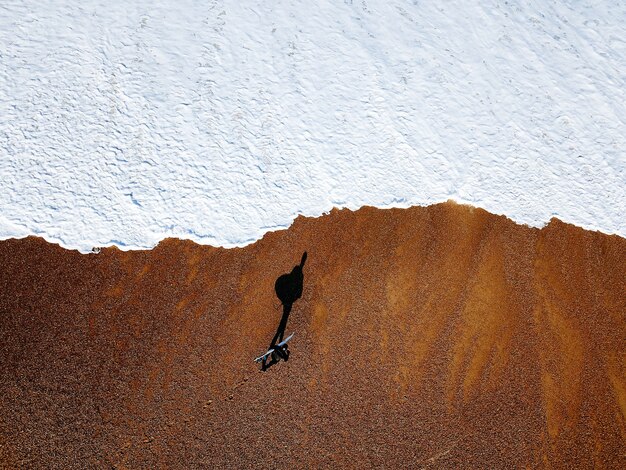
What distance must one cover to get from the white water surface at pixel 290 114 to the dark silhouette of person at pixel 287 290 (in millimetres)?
742

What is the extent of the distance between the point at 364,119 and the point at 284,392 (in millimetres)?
4202

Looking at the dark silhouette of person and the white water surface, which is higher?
the white water surface

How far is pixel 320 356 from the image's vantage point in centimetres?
590

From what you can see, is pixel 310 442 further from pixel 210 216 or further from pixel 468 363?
pixel 210 216

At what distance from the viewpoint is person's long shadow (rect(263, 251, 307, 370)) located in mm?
5957

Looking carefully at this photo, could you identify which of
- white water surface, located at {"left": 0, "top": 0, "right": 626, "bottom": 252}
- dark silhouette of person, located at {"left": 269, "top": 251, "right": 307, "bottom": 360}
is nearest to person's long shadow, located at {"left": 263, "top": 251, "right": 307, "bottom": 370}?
dark silhouette of person, located at {"left": 269, "top": 251, "right": 307, "bottom": 360}

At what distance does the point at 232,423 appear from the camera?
18.4 feet

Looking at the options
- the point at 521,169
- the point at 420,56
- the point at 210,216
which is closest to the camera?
the point at 210,216

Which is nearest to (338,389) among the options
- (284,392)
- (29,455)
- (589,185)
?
(284,392)

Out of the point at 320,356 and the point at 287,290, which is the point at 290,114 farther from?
the point at 320,356

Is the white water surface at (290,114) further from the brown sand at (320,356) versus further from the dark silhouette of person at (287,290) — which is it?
the dark silhouette of person at (287,290)

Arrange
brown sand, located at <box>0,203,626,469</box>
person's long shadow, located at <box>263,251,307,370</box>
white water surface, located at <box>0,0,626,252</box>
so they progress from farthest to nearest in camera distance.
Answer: white water surface, located at <box>0,0,626,252</box>, person's long shadow, located at <box>263,251,307,370</box>, brown sand, located at <box>0,203,626,469</box>

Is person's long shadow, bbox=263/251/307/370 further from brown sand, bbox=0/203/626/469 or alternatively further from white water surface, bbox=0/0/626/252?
white water surface, bbox=0/0/626/252

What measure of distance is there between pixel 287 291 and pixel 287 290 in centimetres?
1
